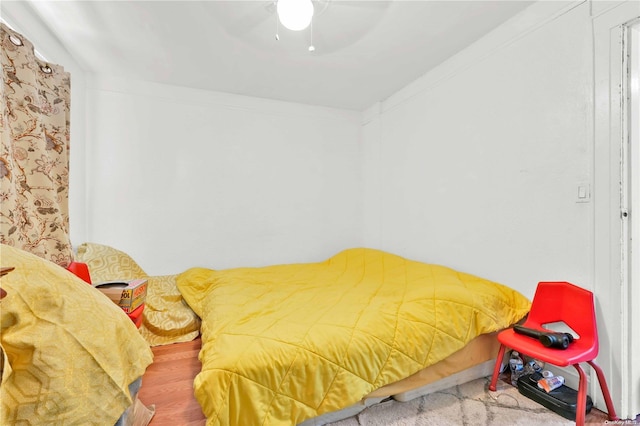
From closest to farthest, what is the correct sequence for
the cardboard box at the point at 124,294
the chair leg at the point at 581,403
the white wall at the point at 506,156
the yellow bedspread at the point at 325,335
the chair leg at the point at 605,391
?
1. the yellow bedspread at the point at 325,335
2. the chair leg at the point at 581,403
3. the chair leg at the point at 605,391
4. the cardboard box at the point at 124,294
5. the white wall at the point at 506,156

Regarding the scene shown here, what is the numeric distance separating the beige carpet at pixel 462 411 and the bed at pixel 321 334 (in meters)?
0.05

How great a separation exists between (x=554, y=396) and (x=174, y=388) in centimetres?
217

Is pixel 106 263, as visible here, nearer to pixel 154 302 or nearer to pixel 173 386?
pixel 154 302

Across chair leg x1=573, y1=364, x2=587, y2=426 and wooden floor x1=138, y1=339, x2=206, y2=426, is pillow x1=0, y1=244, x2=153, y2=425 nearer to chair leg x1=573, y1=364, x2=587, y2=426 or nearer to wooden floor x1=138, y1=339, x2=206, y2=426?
wooden floor x1=138, y1=339, x2=206, y2=426

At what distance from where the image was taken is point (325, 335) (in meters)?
1.48

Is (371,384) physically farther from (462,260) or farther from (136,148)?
(136,148)

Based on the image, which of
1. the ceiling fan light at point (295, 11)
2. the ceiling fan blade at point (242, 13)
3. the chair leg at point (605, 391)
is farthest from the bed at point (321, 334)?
the ceiling fan blade at point (242, 13)

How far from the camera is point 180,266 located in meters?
3.13

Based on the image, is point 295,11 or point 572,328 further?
point 572,328

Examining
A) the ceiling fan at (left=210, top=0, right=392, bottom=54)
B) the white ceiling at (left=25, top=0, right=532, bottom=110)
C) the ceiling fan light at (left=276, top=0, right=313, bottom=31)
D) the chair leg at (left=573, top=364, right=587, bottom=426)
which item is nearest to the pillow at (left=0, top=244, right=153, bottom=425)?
the ceiling fan light at (left=276, top=0, right=313, bottom=31)

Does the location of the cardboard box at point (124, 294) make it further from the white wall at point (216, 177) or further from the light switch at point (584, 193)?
the light switch at point (584, 193)

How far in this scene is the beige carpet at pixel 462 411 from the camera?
150 centimetres

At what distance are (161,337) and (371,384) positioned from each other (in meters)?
1.73

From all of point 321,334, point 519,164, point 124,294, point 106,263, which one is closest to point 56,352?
point 124,294
